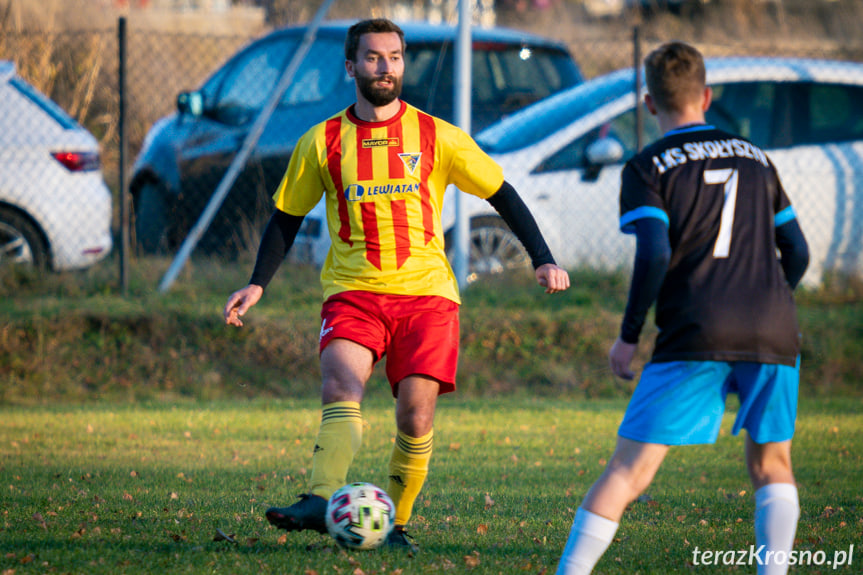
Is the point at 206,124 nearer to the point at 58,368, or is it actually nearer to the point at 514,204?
the point at 58,368

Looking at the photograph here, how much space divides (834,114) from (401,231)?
6.74 metres

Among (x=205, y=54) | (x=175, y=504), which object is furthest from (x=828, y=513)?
(x=205, y=54)

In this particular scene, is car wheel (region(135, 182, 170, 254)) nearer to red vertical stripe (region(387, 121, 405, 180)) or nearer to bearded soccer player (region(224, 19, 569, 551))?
bearded soccer player (region(224, 19, 569, 551))

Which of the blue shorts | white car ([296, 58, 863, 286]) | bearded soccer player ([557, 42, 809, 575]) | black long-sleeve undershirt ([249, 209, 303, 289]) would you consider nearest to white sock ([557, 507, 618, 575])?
bearded soccer player ([557, 42, 809, 575])

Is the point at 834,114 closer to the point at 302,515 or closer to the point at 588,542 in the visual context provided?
the point at 588,542

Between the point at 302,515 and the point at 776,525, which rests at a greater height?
the point at 776,525

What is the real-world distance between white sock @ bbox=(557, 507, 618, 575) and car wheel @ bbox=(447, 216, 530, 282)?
590 centimetres

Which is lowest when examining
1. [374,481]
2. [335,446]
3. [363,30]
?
[374,481]

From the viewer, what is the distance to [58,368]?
314 inches

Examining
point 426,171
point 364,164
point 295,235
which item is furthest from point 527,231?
point 295,235

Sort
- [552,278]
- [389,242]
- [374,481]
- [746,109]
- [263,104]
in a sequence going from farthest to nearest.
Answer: [263,104], [746,109], [374,481], [389,242], [552,278]

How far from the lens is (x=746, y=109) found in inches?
367

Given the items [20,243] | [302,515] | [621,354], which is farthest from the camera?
[20,243]

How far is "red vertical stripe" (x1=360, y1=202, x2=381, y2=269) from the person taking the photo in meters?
4.06
